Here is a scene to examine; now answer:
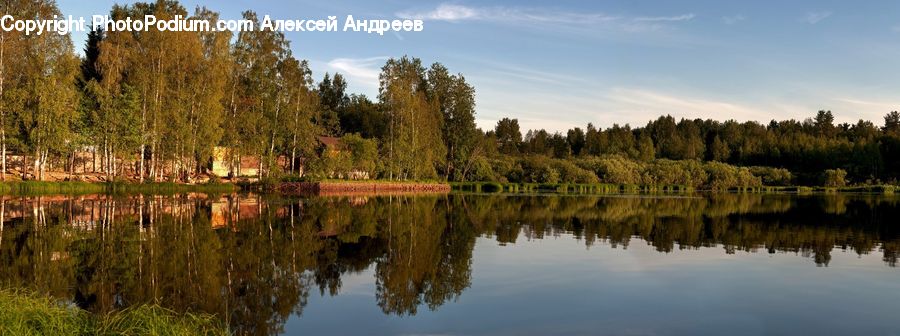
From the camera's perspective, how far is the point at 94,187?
44.3m

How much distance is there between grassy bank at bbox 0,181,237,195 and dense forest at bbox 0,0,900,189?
8.22 ft

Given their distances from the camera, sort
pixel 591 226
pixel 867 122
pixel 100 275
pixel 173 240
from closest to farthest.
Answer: pixel 100 275 < pixel 173 240 < pixel 591 226 < pixel 867 122

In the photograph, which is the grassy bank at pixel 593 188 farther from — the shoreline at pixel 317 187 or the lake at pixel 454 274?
the lake at pixel 454 274

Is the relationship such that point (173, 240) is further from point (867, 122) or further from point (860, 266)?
point (867, 122)

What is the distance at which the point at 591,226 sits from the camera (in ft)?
98.3

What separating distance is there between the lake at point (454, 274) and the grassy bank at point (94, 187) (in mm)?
15633

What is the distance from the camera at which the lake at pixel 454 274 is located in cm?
1095

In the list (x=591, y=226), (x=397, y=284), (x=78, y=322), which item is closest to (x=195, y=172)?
(x=591, y=226)

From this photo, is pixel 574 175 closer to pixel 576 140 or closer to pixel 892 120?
pixel 576 140

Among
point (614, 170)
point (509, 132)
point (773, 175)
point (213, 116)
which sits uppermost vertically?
point (509, 132)

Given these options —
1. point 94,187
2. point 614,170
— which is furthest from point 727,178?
point 94,187

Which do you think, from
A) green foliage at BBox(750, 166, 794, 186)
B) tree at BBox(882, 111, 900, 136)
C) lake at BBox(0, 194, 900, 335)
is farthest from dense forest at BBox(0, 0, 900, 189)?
tree at BBox(882, 111, 900, 136)

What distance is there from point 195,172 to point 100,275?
50834 mm

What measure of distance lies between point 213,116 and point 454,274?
4246 centimetres
